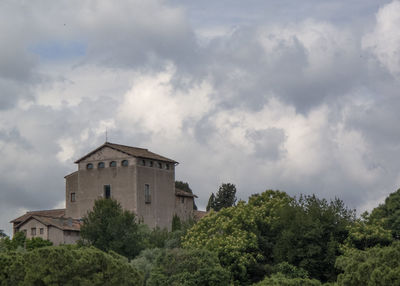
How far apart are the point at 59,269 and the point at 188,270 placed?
1140cm

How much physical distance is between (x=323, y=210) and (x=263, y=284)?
415 inches

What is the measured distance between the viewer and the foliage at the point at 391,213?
5025 cm

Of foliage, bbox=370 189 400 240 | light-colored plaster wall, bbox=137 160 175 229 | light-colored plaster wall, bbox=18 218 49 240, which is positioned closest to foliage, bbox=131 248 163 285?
foliage, bbox=370 189 400 240

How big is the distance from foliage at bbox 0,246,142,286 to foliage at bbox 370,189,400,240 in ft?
79.2

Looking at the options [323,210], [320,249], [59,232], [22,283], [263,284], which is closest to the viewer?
[22,283]

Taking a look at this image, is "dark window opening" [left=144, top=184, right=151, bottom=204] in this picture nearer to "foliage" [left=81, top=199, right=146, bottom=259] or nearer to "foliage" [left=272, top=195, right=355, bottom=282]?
"foliage" [left=81, top=199, right=146, bottom=259]

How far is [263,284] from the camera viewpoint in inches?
1484

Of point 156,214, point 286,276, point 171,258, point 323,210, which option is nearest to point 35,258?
point 171,258

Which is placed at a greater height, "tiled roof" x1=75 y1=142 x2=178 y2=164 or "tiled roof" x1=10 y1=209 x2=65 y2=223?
"tiled roof" x1=75 y1=142 x2=178 y2=164

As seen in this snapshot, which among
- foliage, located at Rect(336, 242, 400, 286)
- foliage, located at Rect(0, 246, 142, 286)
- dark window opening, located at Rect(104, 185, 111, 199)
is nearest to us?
foliage, located at Rect(0, 246, 142, 286)

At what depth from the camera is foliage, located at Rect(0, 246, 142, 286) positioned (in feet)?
98.7

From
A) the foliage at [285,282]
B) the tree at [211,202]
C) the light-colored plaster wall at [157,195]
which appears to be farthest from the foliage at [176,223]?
the foliage at [285,282]

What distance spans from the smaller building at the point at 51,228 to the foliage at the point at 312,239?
23.8 m

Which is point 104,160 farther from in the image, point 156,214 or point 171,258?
point 171,258
